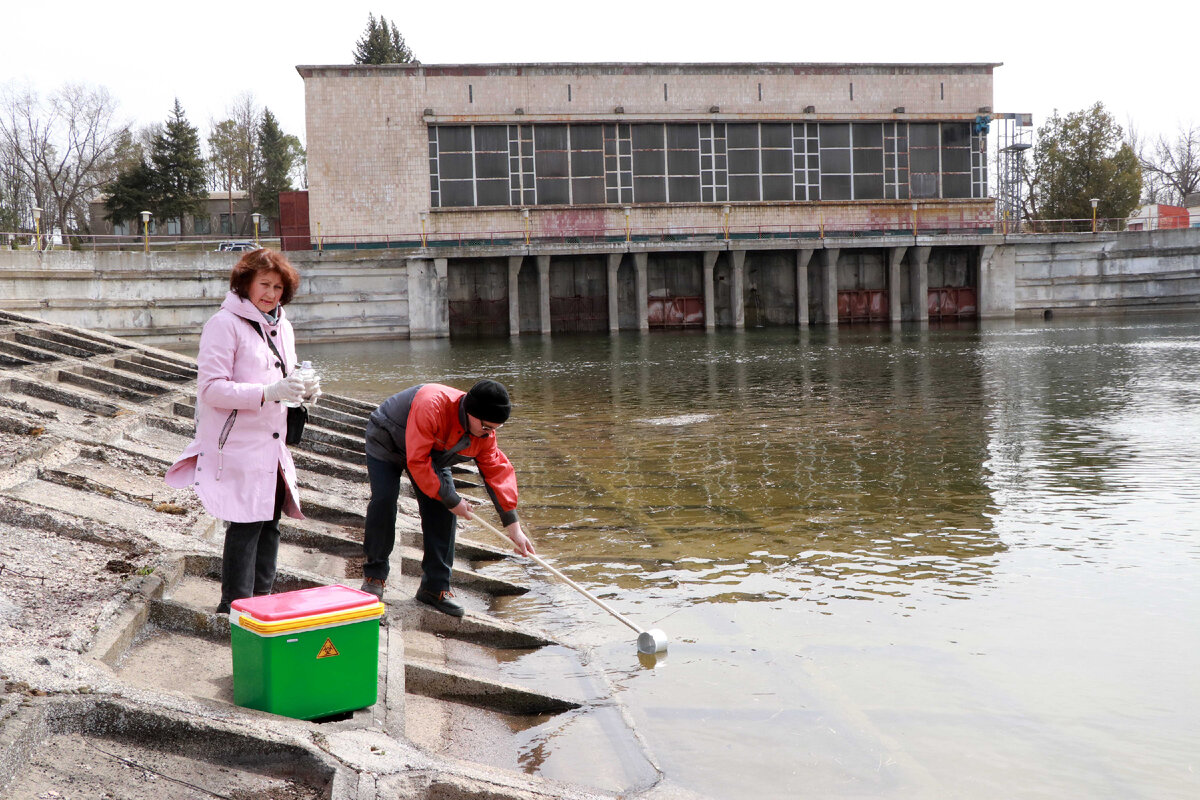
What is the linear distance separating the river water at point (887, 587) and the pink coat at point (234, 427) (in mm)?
1729

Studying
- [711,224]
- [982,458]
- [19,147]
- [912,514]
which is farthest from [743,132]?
[19,147]

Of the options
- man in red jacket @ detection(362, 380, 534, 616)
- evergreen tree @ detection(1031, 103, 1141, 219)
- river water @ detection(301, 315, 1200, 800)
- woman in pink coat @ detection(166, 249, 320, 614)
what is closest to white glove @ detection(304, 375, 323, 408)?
woman in pink coat @ detection(166, 249, 320, 614)

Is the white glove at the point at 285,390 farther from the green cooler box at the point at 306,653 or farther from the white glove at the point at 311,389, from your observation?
the green cooler box at the point at 306,653

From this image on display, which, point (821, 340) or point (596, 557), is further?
point (821, 340)

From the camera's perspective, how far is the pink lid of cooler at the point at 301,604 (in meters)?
4.25

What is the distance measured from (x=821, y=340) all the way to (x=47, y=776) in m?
32.4

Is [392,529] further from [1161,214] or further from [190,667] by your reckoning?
[1161,214]

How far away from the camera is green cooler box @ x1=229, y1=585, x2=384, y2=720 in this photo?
13.9 ft

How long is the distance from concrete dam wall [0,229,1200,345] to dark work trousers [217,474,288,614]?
3455cm

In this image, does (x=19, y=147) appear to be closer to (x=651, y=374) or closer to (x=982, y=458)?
(x=651, y=374)

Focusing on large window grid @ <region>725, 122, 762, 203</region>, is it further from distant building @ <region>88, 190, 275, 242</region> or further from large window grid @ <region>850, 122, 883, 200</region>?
distant building @ <region>88, 190, 275, 242</region>

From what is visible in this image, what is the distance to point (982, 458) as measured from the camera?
468 inches

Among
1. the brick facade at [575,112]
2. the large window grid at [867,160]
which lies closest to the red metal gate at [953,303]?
the brick facade at [575,112]

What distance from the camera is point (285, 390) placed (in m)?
4.93
